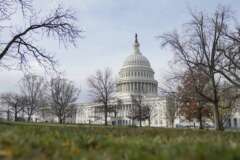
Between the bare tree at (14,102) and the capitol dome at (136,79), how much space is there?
52790 millimetres

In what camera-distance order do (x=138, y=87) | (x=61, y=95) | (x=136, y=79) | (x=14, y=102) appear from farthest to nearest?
(x=138, y=87) → (x=136, y=79) → (x=14, y=102) → (x=61, y=95)

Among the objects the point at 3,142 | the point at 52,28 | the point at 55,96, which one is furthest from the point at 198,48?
the point at 55,96

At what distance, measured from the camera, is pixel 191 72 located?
29.0 meters

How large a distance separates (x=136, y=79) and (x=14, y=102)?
59069 mm

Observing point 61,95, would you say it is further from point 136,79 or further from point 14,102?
point 136,79

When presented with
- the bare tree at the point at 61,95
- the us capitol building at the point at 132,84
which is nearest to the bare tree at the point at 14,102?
the bare tree at the point at 61,95

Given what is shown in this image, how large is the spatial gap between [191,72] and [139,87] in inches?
4279

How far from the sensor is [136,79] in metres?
136

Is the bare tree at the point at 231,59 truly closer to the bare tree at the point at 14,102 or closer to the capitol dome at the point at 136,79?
the bare tree at the point at 14,102

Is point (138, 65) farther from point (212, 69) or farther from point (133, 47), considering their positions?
point (212, 69)

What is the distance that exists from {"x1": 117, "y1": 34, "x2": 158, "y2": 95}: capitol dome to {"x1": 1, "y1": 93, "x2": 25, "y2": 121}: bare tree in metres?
52.8

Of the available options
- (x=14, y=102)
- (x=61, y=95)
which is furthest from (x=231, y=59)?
(x=14, y=102)

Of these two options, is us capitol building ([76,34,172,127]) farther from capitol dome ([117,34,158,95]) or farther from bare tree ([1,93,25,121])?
bare tree ([1,93,25,121])

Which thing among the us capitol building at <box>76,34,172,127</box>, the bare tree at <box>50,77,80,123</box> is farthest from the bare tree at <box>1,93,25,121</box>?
the us capitol building at <box>76,34,172,127</box>
